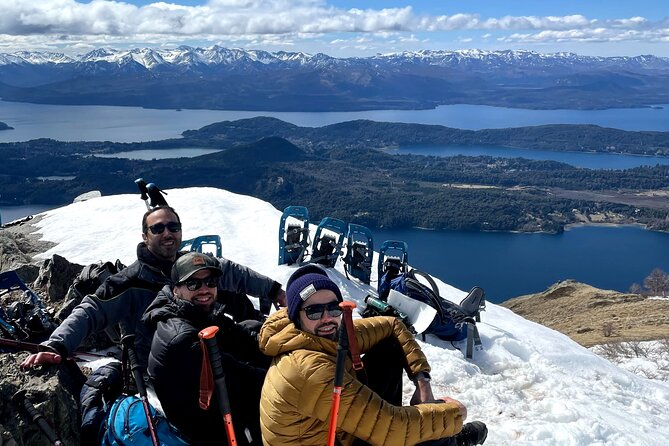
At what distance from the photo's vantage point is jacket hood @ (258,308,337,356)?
2930 millimetres

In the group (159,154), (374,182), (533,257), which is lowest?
(533,257)

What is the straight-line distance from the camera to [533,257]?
283 ft

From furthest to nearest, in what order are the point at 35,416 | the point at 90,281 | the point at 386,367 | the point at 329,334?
1. the point at 90,281
2. the point at 386,367
3. the point at 35,416
4. the point at 329,334

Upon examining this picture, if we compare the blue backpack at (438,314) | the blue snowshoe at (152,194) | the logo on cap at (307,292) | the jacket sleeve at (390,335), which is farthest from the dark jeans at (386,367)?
the blue snowshoe at (152,194)

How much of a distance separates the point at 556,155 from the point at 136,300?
641 ft

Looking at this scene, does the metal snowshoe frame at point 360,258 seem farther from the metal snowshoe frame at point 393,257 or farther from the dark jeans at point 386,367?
the dark jeans at point 386,367

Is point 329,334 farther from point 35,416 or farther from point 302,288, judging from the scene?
point 35,416

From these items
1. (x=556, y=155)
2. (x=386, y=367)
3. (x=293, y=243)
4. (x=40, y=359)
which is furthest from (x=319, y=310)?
(x=556, y=155)

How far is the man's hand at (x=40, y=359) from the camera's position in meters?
3.84

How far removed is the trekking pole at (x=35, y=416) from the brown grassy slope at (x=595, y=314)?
12.4 m

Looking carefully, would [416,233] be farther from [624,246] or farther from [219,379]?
[219,379]

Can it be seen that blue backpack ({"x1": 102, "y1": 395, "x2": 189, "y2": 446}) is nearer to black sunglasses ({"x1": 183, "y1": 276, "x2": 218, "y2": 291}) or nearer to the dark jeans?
black sunglasses ({"x1": 183, "y1": 276, "x2": 218, "y2": 291})

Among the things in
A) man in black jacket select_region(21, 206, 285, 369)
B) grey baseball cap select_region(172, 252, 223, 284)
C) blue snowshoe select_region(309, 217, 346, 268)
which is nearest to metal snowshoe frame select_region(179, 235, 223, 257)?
blue snowshoe select_region(309, 217, 346, 268)

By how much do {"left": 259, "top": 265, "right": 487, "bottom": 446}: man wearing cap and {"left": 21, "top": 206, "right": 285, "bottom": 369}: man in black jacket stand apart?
1.35 m
